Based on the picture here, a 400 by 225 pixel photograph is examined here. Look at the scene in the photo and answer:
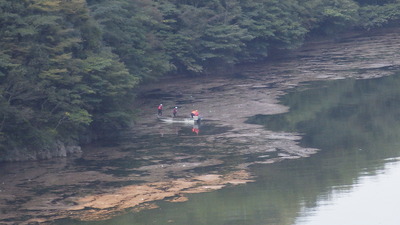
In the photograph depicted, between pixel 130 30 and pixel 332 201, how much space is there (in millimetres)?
30626

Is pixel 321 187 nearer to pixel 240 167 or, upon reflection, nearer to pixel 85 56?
pixel 240 167

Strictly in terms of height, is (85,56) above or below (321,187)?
above

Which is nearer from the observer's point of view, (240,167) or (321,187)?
(321,187)

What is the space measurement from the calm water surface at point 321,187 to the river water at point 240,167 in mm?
51

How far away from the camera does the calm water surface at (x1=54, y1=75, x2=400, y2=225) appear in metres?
28.6

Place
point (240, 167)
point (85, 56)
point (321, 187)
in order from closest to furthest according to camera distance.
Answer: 1. point (321, 187)
2. point (240, 167)
3. point (85, 56)

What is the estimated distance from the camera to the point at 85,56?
148 ft

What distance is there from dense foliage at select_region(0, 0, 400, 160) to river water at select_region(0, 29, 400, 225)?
193 centimetres

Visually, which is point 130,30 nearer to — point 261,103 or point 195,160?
point 261,103

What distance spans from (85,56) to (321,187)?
18.8 m

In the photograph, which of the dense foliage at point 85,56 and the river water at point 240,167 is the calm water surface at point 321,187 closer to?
the river water at point 240,167

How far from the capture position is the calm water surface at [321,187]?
28.6m

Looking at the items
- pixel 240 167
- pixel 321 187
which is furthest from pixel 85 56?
pixel 321 187

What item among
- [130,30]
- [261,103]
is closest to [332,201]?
[261,103]
